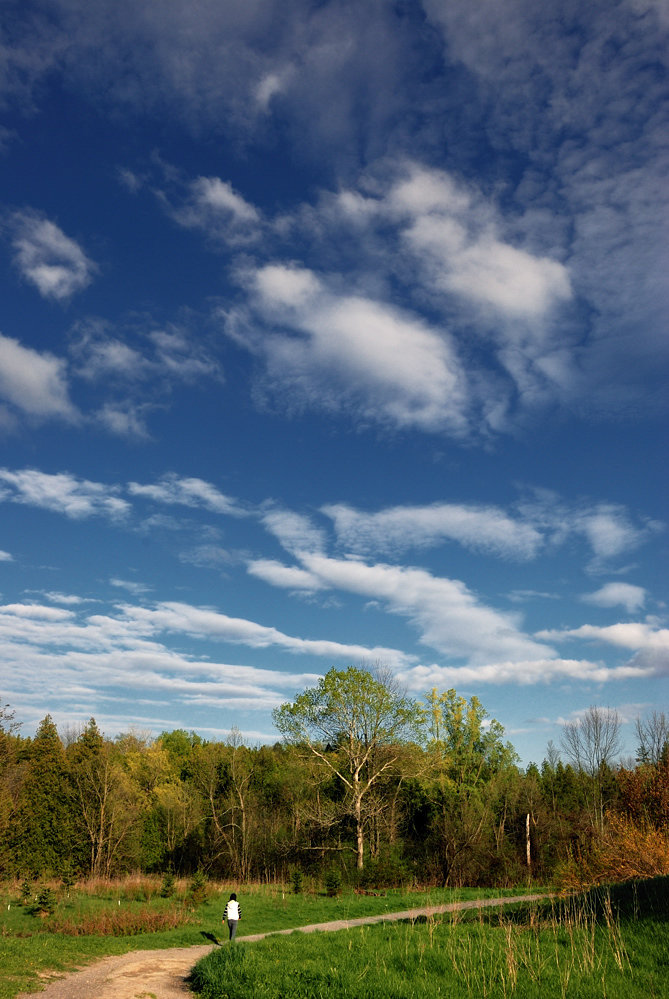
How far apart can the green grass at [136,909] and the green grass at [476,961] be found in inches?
156

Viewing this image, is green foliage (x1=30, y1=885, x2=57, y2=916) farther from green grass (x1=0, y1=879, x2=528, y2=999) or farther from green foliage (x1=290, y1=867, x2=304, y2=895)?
green foliage (x1=290, y1=867, x2=304, y2=895)

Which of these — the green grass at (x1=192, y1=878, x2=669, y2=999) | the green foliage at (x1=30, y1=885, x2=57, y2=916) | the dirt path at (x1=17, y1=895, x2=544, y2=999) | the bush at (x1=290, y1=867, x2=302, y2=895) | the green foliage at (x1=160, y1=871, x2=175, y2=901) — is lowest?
the bush at (x1=290, y1=867, x2=302, y2=895)

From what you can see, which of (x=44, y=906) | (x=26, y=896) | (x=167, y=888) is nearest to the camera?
(x=44, y=906)

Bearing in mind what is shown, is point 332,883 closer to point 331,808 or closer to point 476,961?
point 331,808

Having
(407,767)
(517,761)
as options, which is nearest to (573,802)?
(517,761)

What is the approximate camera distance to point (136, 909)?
26641 mm

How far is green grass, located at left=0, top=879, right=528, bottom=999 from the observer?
1662 centimetres

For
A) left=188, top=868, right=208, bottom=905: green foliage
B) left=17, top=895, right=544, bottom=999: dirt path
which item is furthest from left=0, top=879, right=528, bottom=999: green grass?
left=17, top=895, right=544, bottom=999: dirt path

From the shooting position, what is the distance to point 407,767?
41.6m

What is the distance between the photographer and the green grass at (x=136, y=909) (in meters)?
16.6

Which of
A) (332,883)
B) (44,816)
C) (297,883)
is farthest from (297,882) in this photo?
(44,816)

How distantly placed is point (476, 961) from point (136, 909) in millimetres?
19924

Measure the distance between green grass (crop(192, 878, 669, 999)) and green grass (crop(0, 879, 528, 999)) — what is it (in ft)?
13.0

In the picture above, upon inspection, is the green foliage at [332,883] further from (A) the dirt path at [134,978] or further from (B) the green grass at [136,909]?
(A) the dirt path at [134,978]
